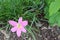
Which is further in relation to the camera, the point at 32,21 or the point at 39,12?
the point at 39,12

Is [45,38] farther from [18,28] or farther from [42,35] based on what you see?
[18,28]

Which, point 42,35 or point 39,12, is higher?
point 39,12

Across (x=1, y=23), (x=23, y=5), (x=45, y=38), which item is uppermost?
(x=23, y=5)

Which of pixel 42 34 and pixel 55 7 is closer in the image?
pixel 55 7

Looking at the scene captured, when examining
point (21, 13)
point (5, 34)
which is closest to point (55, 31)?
point (21, 13)

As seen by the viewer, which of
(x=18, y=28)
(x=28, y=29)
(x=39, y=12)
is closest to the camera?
(x=18, y=28)

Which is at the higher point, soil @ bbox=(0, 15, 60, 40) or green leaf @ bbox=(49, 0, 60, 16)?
green leaf @ bbox=(49, 0, 60, 16)

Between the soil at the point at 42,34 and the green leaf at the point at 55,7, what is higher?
the green leaf at the point at 55,7

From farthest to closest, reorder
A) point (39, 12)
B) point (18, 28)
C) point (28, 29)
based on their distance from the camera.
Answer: point (39, 12), point (28, 29), point (18, 28)

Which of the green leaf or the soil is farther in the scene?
the soil

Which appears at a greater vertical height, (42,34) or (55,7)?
(55,7)

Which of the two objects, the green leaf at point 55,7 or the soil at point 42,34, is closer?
the green leaf at point 55,7
